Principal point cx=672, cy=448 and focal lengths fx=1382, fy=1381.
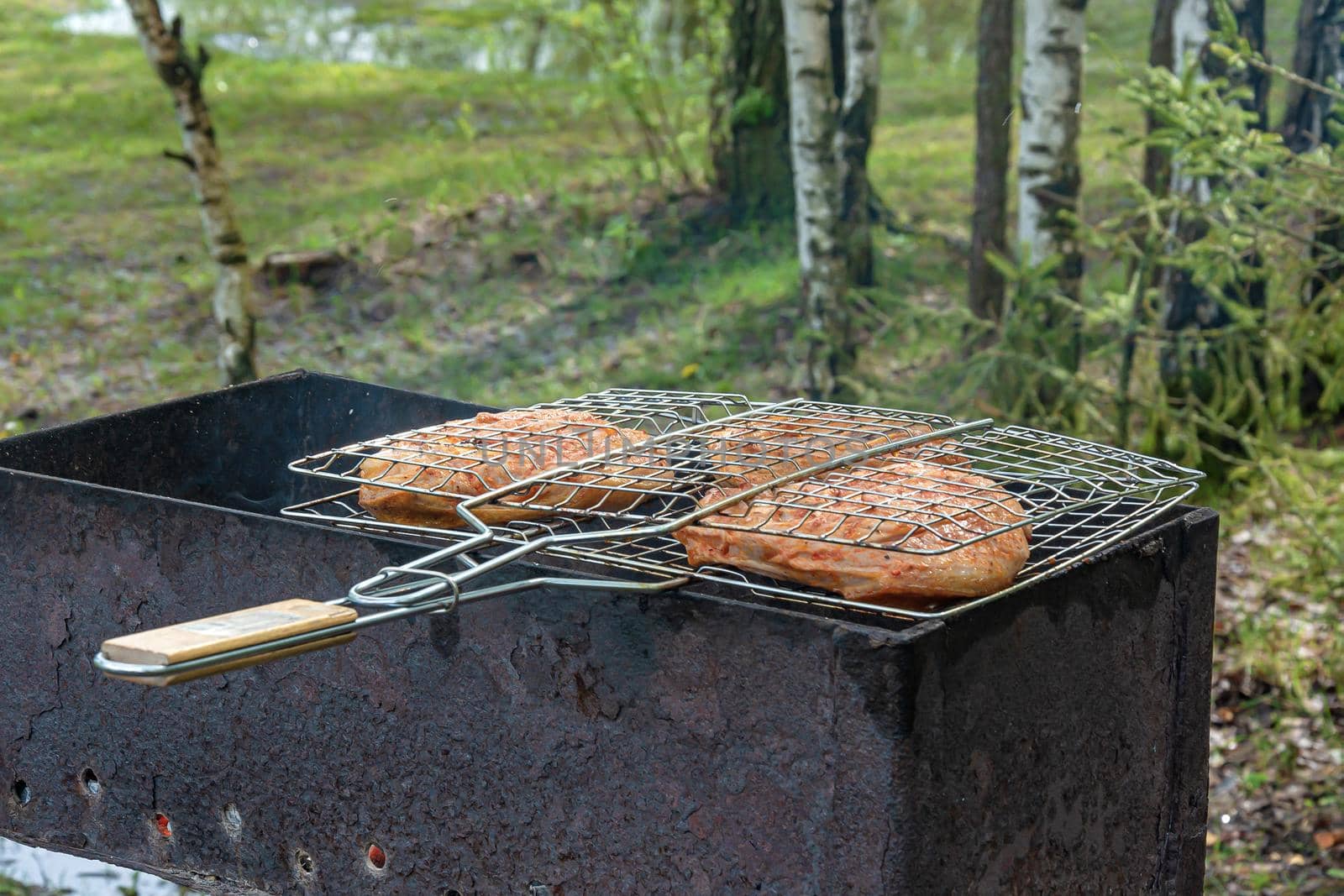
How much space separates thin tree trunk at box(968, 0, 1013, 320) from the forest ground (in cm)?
51

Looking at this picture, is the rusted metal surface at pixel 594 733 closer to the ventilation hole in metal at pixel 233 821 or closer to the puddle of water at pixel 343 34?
the ventilation hole in metal at pixel 233 821

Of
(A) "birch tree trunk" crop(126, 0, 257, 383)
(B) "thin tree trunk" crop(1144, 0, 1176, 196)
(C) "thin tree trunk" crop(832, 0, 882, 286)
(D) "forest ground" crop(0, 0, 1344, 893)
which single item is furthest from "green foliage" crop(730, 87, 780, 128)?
(A) "birch tree trunk" crop(126, 0, 257, 383)

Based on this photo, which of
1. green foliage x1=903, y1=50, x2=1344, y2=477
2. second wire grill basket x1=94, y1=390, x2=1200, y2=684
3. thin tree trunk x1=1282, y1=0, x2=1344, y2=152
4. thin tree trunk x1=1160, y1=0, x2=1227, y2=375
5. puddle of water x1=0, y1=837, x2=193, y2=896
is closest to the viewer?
second wire grill basket x1=94, y1=390, x2=1200, y2=684

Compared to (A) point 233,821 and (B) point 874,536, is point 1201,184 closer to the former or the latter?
(B) point 874,536

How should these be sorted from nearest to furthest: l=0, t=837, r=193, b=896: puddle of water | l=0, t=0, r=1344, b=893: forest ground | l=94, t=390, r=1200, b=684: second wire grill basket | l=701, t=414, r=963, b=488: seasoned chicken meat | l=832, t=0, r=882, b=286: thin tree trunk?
l=94, t=390, r=1200, b=684: second wire grill basket < l=701, t=414, r=963, b=488: seasoned chicken meat < l=0, t=837, r=193, b=896: puddle of water < l=0, t=0, r=1344, b=893: forest ground < l=832, t=0, r=882, b=286: thin tree trunk

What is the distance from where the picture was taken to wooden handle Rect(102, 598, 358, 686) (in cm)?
180

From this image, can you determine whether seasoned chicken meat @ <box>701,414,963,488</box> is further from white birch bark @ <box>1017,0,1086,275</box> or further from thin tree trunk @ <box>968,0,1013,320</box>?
thin tree trunk @ <box>968,0,1013,320</box>

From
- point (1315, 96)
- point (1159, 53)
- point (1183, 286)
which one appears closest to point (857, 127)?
point (1159, 53)

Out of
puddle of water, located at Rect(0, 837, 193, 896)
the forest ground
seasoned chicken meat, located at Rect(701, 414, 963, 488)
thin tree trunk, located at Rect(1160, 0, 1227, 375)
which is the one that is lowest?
puddle of water, located at Rect(0, 837, 193, 896)

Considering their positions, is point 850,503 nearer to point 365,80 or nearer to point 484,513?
point 484,513

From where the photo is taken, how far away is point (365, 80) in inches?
574

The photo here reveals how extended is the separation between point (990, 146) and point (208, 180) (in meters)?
4.18

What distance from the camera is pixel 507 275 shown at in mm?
9773

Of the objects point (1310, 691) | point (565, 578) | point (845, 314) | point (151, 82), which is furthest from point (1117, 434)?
point (151, 82)
